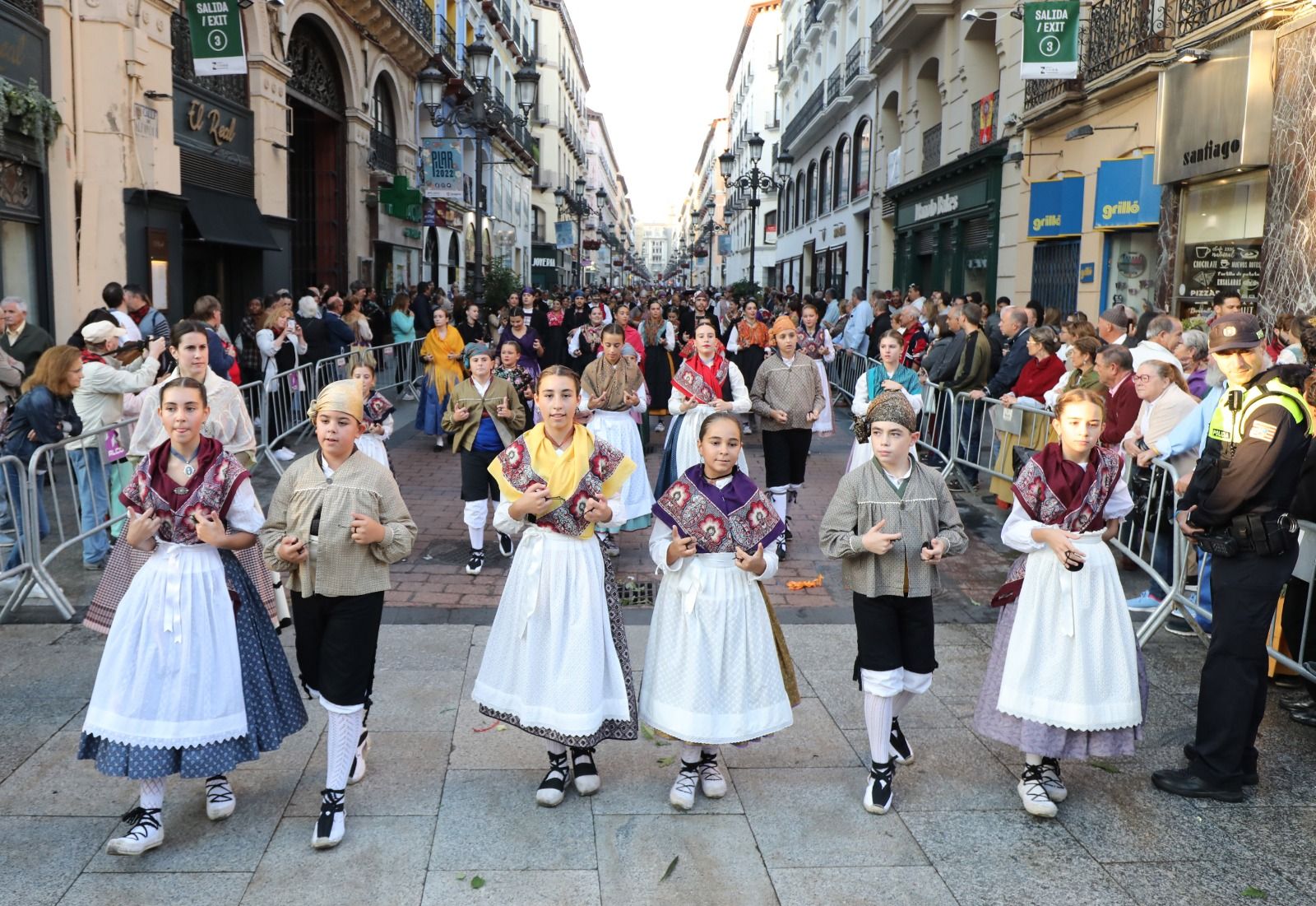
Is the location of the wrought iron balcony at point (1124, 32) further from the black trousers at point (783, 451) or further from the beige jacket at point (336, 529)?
the beige jacket at point (336, 529)

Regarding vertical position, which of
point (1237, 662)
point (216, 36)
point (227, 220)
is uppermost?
point (216, 36)

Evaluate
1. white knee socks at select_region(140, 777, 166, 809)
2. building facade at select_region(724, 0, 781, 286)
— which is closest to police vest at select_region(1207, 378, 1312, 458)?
white knee socks at select_region(140, 777, 166, 809)

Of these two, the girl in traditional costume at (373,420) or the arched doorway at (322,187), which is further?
the arched doorway at (322,187)

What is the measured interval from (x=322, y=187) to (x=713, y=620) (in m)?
21.5

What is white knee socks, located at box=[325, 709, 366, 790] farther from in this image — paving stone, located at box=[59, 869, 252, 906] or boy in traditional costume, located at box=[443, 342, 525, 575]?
boy in traditional costume, located at box=[443, 342, 525, 575]

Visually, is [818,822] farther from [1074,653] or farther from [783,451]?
[783,451]

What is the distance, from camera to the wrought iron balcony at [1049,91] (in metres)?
15.6

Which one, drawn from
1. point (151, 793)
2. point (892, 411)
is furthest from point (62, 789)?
point (892, 411)

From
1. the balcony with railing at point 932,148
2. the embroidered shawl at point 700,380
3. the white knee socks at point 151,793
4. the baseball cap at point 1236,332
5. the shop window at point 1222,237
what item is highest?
the balcony with railing at point 932,148

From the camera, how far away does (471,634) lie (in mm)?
6734

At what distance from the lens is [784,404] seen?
884 cm

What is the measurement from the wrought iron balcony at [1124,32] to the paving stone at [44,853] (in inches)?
532

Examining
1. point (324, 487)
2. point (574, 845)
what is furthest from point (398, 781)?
point (324, 487)

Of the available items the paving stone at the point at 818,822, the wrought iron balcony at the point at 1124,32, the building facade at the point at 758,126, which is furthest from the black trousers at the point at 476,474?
the building facade at the point at 758,126
